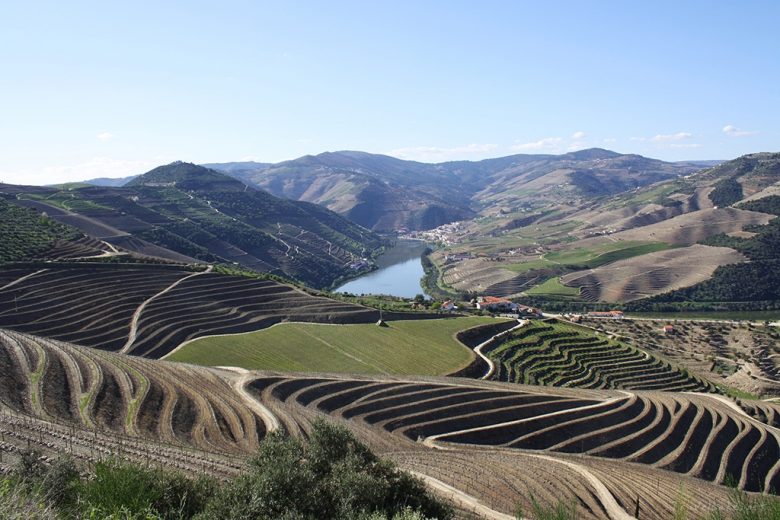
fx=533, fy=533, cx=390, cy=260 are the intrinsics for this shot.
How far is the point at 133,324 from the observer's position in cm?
6712

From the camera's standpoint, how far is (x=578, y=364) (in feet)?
240

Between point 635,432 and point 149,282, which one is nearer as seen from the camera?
point 635,432

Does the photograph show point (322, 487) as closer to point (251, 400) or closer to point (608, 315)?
point (251, 400)

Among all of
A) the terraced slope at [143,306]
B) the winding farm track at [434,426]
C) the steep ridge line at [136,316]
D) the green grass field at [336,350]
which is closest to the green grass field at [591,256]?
the green grass field at [336,350]

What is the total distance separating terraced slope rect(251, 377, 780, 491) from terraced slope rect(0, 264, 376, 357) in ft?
79.2

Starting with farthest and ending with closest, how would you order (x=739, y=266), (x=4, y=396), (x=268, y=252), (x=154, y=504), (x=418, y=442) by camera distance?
1. (x=268, y=252)
2. (x=739, y=266)
3. (x=418, y=442)
4. (x=4, y=396)
5. (x=154, y=504)

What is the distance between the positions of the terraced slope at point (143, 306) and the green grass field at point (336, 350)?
396 centimetres

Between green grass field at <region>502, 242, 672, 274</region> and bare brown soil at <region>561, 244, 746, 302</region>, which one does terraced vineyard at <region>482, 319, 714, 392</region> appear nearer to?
bare brown soil at <region>561, 244, 746, 302</region>

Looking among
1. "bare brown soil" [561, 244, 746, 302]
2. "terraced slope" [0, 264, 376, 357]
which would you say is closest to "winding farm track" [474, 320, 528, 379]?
"terraced slope" [0, 264, 376, 357]

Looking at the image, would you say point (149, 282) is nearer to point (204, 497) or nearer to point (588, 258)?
point (204, 497)

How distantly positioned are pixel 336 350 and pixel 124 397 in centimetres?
2919

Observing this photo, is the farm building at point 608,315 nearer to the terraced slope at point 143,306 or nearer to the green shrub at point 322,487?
the terraced slope at point 143,306

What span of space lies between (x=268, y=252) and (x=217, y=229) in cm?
2014

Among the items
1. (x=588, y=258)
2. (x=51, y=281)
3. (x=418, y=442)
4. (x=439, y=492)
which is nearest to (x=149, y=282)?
(x=51, y=281)
